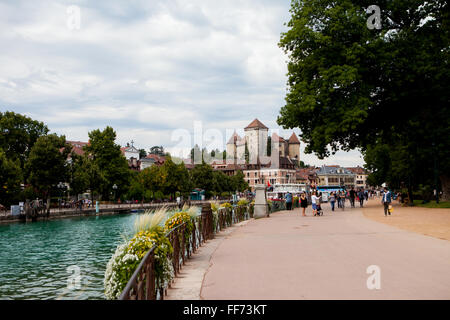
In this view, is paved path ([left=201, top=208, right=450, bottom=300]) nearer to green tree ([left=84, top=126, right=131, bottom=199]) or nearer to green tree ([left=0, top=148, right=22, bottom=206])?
green tree ([left=0, top=148, right=22, bottom=206])

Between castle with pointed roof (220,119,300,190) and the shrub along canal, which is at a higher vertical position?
castle with pointed roof (220,119,300,190)

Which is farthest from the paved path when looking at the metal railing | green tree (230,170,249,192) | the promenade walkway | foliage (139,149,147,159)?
foliage (139,149,147,159)

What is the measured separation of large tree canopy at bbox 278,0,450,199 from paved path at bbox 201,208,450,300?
20822mm

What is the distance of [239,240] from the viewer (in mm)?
16125

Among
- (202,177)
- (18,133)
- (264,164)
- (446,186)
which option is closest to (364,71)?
(446,186)

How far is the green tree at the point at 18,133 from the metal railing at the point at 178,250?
189 feet

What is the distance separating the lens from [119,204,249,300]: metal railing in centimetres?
529

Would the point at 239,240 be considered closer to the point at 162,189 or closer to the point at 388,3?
the point at 388,3

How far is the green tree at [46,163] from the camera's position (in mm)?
55906

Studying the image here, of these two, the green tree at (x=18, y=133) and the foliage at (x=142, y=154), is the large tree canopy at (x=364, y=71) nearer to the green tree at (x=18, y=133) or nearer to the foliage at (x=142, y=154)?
the green tree at (x=18, y=133)

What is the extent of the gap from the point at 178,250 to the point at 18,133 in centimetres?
7158

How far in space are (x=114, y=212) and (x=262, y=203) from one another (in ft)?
143

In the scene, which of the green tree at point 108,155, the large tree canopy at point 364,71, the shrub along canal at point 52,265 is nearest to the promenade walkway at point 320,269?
the shrub along canal at point 52,265

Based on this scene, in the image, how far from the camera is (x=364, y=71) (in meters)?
35.8
